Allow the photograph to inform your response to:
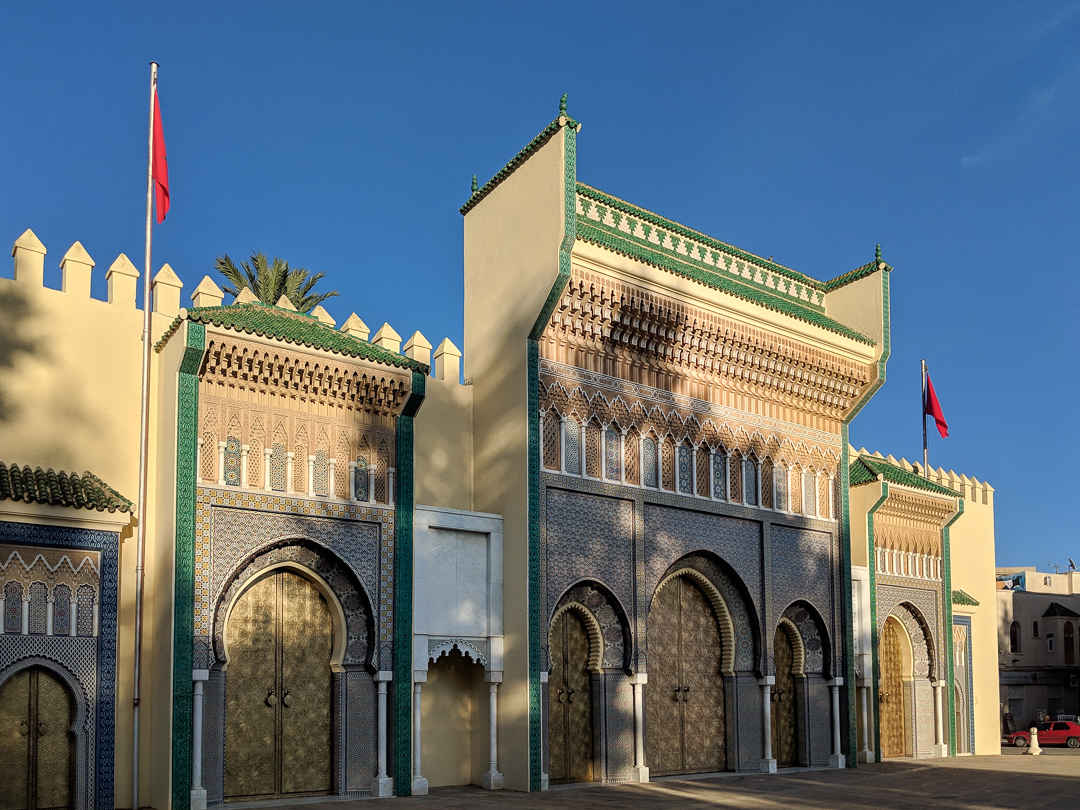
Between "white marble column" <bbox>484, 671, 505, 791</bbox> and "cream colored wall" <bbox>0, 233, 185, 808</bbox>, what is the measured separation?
4178 mm

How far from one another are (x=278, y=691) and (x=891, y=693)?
504 inches

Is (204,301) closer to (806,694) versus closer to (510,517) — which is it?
(510,517)

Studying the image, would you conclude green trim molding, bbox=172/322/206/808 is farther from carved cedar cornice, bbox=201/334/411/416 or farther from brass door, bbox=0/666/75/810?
brass door, bbox=0/666/75/810

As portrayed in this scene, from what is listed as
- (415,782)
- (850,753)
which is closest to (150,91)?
(415,782)

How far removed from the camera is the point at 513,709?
14.1 meters

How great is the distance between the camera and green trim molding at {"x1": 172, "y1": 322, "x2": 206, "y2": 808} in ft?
38.0

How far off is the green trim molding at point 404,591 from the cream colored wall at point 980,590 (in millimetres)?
13659

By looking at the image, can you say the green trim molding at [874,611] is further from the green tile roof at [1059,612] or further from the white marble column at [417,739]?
the green tile roof at [1059,612]

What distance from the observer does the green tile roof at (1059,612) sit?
40906mm

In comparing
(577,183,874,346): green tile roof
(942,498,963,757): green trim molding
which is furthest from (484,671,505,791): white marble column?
(942,498,963,757): green trim molding

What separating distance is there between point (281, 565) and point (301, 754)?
219 cm

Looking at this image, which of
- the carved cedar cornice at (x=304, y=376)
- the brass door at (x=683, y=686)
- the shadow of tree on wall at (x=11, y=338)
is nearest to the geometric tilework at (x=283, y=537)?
the carved cedar cornice at (x=304, y=376)

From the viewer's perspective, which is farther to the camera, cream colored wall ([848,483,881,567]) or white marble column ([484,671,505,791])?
cream colored wall ([848,483,881,567])

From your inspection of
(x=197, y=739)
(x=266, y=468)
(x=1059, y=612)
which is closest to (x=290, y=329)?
(x=266, y=468)
